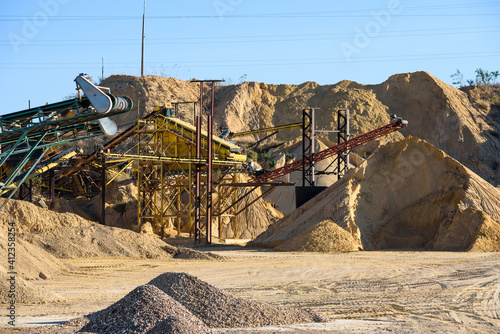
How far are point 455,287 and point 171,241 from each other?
17363 mm

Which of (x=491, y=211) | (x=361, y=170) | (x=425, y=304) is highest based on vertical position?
(x=361, y=170)

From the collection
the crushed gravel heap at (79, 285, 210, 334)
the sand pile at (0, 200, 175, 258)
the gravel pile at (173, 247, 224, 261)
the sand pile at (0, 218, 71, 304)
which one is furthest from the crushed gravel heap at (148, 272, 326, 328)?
the gravel pile at (173, 247, 224, 261)

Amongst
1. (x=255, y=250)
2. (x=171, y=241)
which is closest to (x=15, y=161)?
(x=171, y=241)

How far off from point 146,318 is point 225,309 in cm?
196

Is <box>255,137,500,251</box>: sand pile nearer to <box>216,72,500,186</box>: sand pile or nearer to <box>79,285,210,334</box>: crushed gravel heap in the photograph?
<box>79,285,210,334</box>: crushed gravel heap

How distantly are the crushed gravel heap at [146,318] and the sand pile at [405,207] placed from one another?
53.3 ft

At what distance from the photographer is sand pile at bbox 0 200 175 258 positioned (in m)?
21.4

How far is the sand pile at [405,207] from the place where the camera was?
25.6 m

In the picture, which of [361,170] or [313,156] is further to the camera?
[313,156]

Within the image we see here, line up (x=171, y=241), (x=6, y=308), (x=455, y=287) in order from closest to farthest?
1. (x=6, y=308)
2. (x=455, y=287)
3. (x=171, y=241)

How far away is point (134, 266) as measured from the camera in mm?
20234

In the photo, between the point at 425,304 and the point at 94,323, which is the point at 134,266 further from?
the point at 94,323

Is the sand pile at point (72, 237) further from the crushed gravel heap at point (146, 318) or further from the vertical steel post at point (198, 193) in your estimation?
the crushed gravel heap at point (146, 318)

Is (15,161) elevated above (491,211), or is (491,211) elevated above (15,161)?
(15,161)
